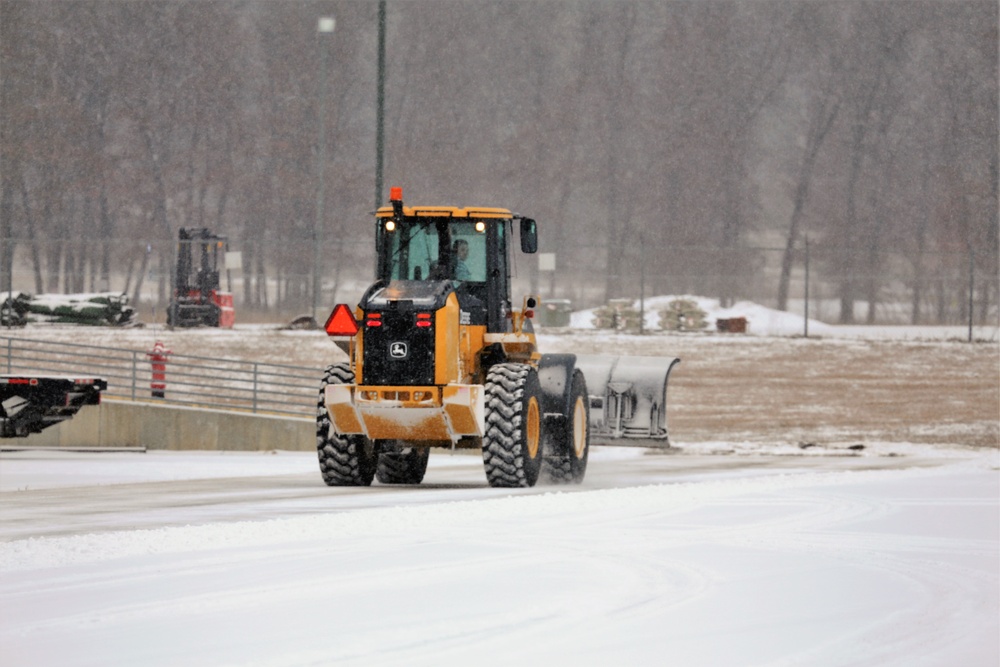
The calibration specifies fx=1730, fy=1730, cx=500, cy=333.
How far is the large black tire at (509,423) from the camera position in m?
18.0

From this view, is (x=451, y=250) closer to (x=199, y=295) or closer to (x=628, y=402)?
(x=628, y=402)

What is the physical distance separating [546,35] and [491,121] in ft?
24.8

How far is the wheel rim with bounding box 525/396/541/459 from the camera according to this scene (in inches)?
733

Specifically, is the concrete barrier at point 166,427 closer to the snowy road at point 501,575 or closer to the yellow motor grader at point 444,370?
the yellow motor grader at point 444,370

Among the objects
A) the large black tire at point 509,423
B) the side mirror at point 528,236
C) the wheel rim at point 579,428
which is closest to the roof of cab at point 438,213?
the side mirror at point 528,236

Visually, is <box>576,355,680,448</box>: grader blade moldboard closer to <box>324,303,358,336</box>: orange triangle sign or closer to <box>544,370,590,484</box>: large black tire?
<box>544,370,590,484</box>: large black tire

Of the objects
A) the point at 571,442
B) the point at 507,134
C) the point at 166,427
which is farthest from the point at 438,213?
the point at 507,134

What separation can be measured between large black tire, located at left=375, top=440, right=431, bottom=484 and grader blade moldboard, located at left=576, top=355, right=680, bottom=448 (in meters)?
4.82

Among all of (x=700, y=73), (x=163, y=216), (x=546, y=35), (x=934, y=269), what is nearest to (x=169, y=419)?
(x=163, y=216)

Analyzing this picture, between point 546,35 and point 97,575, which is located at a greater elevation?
point 546,35

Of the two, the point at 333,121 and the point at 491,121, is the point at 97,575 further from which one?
the point at 491,121

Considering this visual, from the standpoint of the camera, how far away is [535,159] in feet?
276

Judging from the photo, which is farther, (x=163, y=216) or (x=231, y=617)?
(x=163, y=216)

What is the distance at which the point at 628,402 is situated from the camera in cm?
2473
